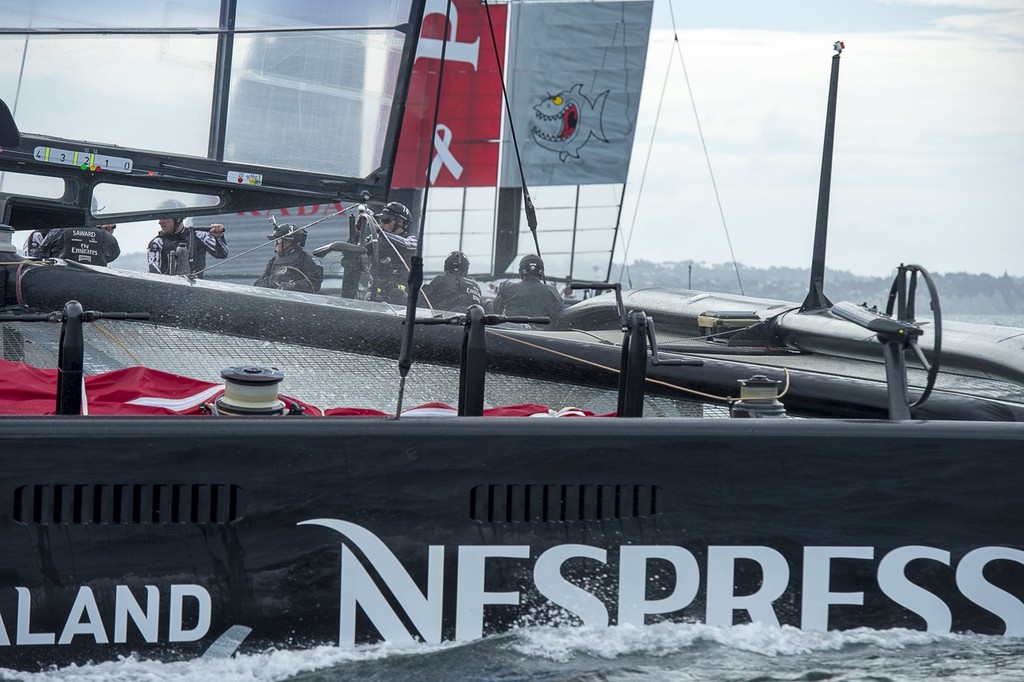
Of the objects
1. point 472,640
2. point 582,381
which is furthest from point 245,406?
point 582,381

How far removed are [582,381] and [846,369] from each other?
110 cm

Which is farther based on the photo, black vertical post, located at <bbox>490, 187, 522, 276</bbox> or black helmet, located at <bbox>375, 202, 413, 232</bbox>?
black vertical post, located at <bbox>490, 187, 522, 276</bbox>

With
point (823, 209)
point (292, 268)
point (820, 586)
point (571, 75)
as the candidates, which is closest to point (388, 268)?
point (292, 268)

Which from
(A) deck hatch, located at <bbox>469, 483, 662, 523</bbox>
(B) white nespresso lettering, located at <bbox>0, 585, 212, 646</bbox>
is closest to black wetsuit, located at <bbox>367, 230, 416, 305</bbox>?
(A) deck hatch, located at <bbox>469, 483, 662, 523</bbox>

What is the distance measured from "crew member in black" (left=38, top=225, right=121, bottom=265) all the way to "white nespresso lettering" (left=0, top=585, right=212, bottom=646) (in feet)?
8.52

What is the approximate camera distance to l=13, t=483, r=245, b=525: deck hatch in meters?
2.56

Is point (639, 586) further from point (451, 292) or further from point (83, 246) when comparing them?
point (451, 292)

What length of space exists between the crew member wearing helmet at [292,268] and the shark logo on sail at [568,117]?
10305 mm

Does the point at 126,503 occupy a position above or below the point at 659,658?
above

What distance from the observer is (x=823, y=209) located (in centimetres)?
609

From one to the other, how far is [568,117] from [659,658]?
1720 centimetres

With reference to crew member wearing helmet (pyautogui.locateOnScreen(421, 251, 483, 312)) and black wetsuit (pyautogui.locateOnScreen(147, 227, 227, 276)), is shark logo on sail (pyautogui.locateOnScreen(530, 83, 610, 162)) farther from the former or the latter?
black wetsuit (pyautogui.locateOnScreen(147, 227, 227, 276))

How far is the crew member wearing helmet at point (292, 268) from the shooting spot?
827 cm

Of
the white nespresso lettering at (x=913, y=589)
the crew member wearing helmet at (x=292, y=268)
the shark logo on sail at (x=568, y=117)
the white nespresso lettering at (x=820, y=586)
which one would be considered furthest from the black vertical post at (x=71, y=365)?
the shark logo on sail at (x=568, y=117)
